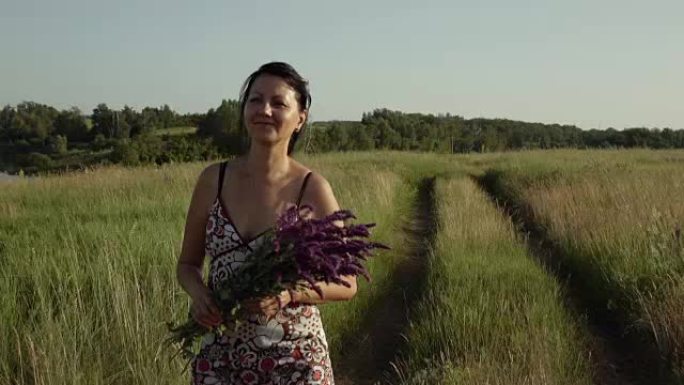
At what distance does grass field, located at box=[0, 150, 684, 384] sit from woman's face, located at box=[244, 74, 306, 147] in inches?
73.7

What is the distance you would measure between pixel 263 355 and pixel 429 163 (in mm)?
24209

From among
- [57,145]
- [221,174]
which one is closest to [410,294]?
[221,174]

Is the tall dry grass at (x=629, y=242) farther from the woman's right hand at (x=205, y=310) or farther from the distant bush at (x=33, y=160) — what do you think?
the distant bush at (x=33, y=160)

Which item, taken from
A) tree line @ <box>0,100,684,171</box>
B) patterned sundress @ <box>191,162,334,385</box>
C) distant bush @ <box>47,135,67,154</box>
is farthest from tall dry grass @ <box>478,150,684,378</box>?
distant bush @ <box>47,135,67,154</box>

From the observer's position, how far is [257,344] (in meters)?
1.83

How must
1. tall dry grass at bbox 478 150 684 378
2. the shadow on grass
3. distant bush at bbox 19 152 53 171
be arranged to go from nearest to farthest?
the shadow on grass
tall dry grass at bbox 478 150 684 378
distant bush at bbox 19 152 53 171

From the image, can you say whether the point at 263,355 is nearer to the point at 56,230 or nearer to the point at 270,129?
the point at 270,129

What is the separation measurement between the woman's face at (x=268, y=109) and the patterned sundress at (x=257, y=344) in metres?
0.24

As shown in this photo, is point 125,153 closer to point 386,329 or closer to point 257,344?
point 386,329

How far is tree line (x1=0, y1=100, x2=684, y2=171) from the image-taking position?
3256cm

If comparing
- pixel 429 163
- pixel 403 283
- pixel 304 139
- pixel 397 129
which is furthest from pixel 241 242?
pixel 397 129

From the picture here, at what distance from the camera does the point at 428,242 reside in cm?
907

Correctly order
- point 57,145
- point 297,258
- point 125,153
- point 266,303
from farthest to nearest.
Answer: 1. point 57,145
2. point 125,153
3. point 266,303
4. point 297,258

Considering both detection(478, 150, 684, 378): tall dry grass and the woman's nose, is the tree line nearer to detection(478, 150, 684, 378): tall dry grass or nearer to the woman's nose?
detection(478, 150, 684, 378): tall dry grass
